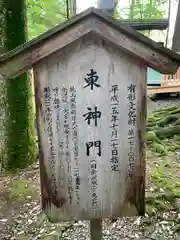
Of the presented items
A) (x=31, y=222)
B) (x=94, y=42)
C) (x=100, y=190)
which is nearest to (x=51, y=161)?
(x=100, y=190)

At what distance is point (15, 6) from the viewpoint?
4.49 metres

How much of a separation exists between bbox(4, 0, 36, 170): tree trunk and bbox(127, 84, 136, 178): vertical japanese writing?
112 inches

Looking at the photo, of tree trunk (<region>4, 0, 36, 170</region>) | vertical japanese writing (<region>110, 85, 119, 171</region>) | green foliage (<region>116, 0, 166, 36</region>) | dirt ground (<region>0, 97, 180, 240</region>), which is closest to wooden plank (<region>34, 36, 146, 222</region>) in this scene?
vertical japanese writing (<region>110, 85, 119, 171</region>)

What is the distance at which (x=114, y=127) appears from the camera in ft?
7.09

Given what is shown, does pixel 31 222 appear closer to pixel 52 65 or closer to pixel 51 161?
pixel 51 161

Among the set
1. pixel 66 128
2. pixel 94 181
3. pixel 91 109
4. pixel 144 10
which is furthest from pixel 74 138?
pixel 144 10

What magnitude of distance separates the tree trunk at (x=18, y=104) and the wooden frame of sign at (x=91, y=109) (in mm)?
2600

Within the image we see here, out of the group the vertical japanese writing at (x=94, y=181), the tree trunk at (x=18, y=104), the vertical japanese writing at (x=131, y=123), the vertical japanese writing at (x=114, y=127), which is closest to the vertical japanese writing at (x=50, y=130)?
the vertical japanese writing at (x=94, y=181)

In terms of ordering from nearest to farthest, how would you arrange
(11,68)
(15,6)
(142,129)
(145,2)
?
(11,68), (142,129), (15,6), (145,2)

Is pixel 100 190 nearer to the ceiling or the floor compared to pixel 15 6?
nearer to the floor

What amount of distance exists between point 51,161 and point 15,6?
3119mm

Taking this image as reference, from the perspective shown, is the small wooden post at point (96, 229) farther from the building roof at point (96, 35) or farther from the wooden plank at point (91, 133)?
the building roof at point (96, 35)

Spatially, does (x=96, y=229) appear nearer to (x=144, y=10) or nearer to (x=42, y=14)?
(x=42, y=14)

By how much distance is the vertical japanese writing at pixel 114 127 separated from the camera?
210cm
